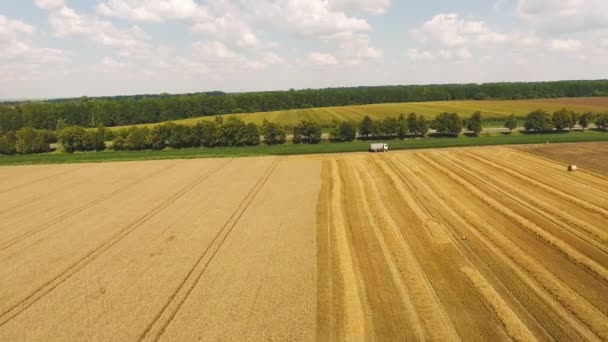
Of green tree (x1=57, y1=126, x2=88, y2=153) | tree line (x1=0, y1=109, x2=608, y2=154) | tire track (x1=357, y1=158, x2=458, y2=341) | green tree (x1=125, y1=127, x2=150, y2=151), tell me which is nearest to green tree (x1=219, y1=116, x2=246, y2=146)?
tree line (x1=0, y1=109, x2=608, y2=154)

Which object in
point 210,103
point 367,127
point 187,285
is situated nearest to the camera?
point 187,285

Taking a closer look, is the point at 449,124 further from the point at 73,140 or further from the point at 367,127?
the point at 73,140

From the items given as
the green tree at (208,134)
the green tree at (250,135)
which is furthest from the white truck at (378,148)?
the green tree at (208,134)

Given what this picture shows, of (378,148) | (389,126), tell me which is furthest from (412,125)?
(378,148)

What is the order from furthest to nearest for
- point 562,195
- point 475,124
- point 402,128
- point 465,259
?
point 475,124 < point 402,128 < point 562,195 < point 465,259

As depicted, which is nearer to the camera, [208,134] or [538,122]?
[208,134]

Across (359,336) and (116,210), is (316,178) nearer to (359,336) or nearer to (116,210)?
(116,210)

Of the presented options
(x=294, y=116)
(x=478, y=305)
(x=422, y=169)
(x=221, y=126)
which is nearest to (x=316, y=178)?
(x=422, y=169)
